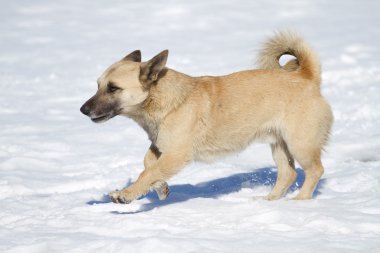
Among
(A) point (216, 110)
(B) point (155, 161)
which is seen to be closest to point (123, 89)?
(B) point (155, 161)

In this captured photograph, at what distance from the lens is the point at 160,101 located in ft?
17.5

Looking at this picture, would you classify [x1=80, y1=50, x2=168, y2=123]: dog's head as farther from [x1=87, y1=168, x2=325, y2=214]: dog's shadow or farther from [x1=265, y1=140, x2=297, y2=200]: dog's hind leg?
[x1=265, y1=140, x2=297, y2=200]: dog's hind leg

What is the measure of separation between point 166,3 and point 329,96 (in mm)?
11788

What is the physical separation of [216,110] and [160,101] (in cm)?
56

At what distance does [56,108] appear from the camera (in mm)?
10539

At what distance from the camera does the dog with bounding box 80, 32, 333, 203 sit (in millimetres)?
5273

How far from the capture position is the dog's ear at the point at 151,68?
5.23 metres

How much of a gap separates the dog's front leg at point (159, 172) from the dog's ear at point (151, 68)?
0.68 m

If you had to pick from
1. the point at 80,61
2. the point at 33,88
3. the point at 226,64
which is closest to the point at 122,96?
the point at 33,88

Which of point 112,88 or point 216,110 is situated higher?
point 112,88

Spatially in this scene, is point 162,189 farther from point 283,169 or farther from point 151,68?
point 283,169

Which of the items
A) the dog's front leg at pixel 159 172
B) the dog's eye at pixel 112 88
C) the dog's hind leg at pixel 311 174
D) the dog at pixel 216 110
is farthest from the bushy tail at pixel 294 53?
the dog's eye at pixel 112 88

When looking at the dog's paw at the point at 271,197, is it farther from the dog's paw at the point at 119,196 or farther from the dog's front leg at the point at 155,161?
the dog's paw at the point at 119,196

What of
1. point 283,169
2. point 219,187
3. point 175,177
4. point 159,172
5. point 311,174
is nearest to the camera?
point 159,172
